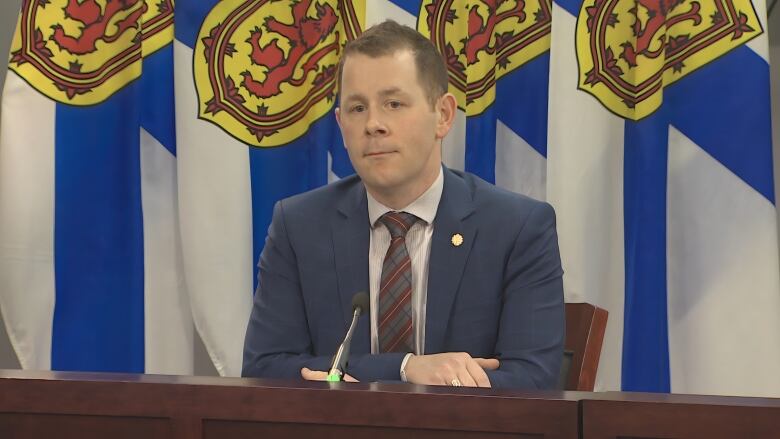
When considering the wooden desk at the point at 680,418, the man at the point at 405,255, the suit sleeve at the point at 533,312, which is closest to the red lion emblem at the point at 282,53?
the man at the point at 405,255

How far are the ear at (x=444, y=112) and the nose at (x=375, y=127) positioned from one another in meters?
0.14

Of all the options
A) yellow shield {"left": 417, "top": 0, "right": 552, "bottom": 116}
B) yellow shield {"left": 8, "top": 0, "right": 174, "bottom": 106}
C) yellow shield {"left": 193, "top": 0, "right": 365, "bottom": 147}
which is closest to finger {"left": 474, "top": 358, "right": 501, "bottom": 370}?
yellow shield {"left": 417, "top": 0, "right": 552, "bottom": 116}

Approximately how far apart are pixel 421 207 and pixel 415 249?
0.08 meters

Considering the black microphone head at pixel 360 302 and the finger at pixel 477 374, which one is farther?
the finger at pixel 477 374

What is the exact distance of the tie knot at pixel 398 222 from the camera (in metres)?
1.88

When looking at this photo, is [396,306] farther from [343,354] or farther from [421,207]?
[343,354]

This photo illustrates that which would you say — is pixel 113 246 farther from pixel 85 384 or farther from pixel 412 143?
pixel 85 384

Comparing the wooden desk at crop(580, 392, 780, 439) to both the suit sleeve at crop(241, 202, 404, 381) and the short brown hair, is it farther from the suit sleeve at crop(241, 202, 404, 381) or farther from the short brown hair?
the short brown hair

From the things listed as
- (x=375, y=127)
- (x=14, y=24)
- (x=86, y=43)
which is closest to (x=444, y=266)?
(x=375, y=127)

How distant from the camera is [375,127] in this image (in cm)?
178

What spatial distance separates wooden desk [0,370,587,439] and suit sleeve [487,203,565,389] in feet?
2.48

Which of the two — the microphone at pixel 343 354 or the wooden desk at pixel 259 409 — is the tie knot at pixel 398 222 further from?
the wooden desk at pixel 259 409

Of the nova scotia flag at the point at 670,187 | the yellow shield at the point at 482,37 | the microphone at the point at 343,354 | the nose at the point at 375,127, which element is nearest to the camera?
the microphone at the point at 343,354

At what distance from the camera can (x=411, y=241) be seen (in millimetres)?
1896
